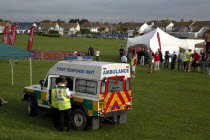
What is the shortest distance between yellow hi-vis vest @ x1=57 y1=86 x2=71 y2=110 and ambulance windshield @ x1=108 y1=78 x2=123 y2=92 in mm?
1379

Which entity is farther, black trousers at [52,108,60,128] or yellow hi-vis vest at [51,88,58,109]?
black trousers at [52,108,60,128]

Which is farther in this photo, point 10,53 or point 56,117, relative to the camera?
point 10,53

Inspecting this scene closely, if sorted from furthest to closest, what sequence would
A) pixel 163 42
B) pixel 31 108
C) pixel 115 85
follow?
pixel 163 42, pixel 31 108, pixel 115 85

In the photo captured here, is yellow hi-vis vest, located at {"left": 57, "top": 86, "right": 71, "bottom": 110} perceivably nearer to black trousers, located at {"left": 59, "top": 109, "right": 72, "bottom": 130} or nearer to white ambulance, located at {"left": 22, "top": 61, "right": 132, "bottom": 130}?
black trousers, located at {"left": 59, "top": 109, "right": 72, "bottom": 130}

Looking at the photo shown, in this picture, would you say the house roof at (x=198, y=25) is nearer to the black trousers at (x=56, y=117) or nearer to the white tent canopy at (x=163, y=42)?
the white tent canopy at (x=163, y=42)

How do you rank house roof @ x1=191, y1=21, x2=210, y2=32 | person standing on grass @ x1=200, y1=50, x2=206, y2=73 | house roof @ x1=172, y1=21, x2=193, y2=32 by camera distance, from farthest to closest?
house roof @ x1=172, y1=21, x2=193, y2=32
house roof @ x1=191, y1=21, x2=210, y2=32
person standing on grass @ x1=200, y1=50, x2=206, y2=73

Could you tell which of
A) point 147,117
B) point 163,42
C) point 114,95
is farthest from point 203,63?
point 114,95

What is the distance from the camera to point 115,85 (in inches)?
419

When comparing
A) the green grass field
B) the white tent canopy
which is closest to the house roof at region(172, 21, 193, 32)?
the white tent canopy

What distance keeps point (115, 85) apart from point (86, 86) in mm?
951

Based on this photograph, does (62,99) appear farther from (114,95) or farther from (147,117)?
(147,117)

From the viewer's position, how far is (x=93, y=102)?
10062 mm

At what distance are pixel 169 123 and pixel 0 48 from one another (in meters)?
8.70

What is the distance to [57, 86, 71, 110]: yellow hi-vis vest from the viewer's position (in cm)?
1005
